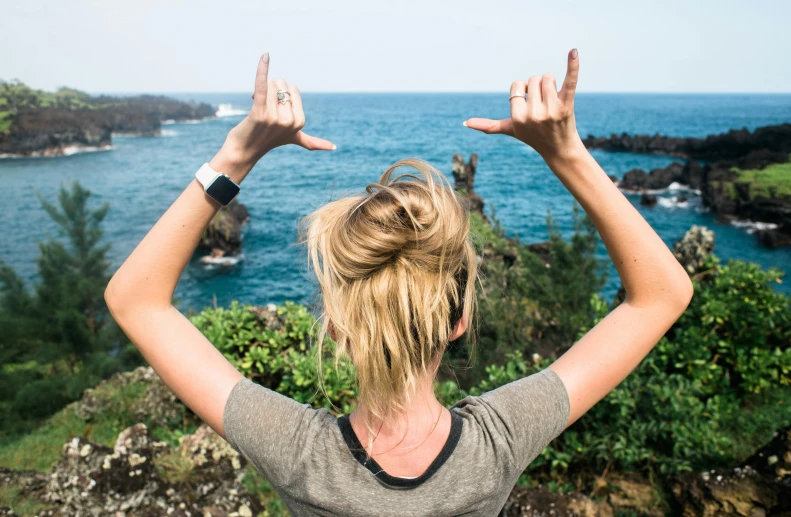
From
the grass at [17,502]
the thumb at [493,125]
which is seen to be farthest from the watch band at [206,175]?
the grass at [17,502]

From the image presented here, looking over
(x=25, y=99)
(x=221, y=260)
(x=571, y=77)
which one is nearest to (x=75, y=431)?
(x=571, y=77)

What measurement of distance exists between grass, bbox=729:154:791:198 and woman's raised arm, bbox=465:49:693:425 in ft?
120

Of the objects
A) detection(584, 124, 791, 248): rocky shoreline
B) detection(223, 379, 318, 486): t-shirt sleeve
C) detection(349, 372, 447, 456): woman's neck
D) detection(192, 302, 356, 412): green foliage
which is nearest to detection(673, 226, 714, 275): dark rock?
detection(192, 302, 356, 412): green foliage

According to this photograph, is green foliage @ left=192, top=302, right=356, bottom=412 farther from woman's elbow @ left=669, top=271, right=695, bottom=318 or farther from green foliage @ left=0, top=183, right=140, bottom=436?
green foliage @ left=0, top=183, right=140, bottom=436

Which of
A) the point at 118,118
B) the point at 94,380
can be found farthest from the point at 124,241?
the point at 118,118

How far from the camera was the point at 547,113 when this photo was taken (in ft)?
4.27

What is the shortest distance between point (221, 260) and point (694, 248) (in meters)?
23.9

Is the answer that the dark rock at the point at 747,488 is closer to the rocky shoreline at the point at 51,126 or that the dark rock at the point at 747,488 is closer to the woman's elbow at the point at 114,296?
the woman's elbow at the point at 114,296

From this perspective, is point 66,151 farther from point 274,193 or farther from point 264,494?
point 264,494

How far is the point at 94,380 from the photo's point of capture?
1057cm

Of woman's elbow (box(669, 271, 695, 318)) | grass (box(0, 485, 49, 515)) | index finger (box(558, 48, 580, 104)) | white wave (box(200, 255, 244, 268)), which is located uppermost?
index finger (box(558, 48, 580, 104))

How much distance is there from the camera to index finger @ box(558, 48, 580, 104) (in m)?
1.24

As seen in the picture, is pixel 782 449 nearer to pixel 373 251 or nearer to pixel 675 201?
pixel 373 251

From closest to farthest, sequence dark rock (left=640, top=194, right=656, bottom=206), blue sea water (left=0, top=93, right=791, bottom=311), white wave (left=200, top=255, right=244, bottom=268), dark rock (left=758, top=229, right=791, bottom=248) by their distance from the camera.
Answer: blue sea water (left=0, top=93, right=791, bottom=311), dark rock (left=758, top=229, right=791, bottom=248), white wave (left=200, top=255, right=244, bottom=268), dark rock (left=640, top=194, right=656, bottom=206)
